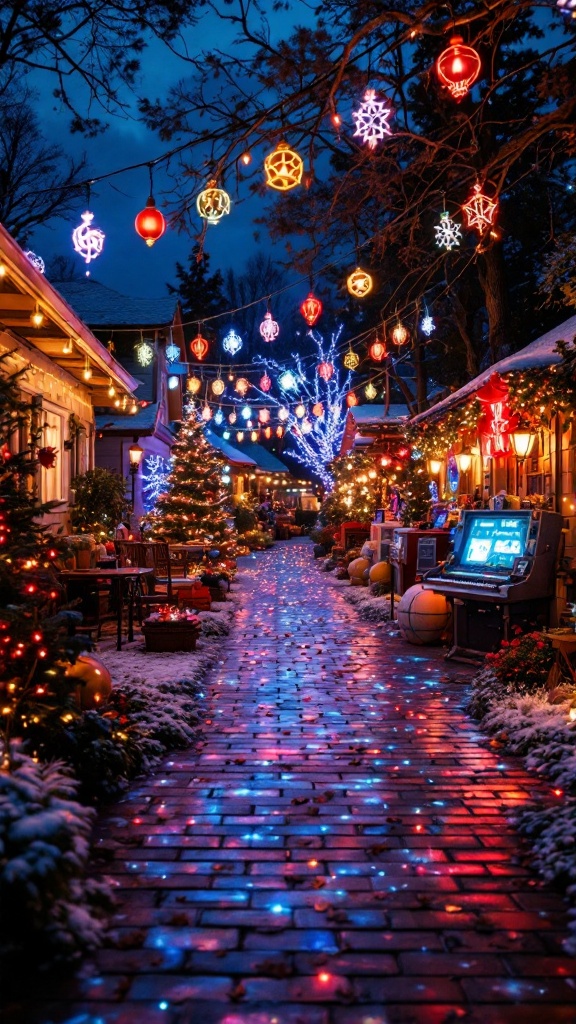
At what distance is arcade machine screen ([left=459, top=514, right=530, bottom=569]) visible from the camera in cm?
939

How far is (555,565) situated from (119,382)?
8.64 m

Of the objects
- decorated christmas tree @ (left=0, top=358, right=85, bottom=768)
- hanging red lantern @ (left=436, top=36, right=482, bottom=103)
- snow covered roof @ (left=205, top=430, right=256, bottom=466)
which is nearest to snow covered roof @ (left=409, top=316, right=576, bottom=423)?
hanging red lantern @ (left=436, top=36, right=482, bottom=103)

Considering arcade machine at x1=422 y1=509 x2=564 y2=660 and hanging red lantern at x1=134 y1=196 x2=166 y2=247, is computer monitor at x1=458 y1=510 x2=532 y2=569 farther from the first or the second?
hanging red lantern at x1=134 y1=196 x2=166 y2=247

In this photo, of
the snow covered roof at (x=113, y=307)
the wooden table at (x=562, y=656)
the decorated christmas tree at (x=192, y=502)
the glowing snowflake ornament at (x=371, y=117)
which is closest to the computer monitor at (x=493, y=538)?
the wooden table at (x=562, y=656)

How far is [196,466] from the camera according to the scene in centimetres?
2106

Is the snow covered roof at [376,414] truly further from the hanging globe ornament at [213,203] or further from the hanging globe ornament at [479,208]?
the hanging globe ornament at [213,203]

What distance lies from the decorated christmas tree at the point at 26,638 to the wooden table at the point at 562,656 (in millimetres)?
3905

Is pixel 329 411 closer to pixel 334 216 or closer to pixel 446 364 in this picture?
pixel 446 364

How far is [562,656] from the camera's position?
22.6 feet

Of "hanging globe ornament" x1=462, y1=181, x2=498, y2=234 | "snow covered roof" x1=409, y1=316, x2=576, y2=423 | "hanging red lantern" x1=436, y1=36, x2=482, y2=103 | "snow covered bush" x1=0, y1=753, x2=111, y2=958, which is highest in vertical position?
"hanging red lantern" x1=436, y1=36, x2=482, y2=103

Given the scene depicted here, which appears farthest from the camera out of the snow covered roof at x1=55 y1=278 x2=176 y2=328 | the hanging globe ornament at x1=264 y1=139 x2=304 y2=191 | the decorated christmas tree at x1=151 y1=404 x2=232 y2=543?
the snow covered roof at x1=55 y1=278 x2=176 y2=328

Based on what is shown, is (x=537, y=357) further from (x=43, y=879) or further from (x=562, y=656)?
(x=43, y=879)

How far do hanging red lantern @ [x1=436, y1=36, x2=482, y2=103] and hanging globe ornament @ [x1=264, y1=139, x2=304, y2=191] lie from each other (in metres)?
1.49

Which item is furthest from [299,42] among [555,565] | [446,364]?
[446,364]
